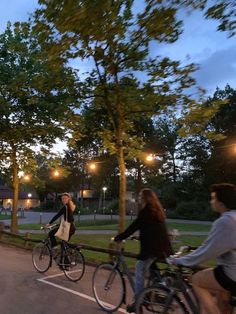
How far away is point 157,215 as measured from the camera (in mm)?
7129

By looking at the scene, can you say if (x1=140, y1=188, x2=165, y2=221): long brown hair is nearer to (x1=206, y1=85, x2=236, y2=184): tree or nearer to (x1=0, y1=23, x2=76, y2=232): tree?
(x1=0, y1=23, x2=76, y2=232): tree

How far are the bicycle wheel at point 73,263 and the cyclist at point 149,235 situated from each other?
3.78 metres

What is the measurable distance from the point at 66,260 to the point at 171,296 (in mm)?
5490

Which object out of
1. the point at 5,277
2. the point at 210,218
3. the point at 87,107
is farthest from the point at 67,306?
the point at 210,218

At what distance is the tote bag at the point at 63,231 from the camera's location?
36.7 feet

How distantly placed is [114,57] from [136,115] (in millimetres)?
1873

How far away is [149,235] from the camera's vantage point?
279 inches

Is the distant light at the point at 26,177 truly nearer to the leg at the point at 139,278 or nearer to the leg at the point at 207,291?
the leg at the point at 139,278

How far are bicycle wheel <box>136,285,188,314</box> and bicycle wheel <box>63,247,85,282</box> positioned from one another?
14.1 feet

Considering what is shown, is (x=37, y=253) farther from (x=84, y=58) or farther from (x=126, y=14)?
(x=126, y=14)

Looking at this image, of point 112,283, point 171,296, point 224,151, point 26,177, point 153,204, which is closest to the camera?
point 171,296

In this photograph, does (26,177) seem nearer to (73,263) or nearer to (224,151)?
(73,263)

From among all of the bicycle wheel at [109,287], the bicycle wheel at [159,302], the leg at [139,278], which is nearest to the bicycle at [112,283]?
the bicycle wheel at [109,287]

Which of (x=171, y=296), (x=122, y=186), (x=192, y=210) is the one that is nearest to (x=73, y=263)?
(x=122, y=186)
